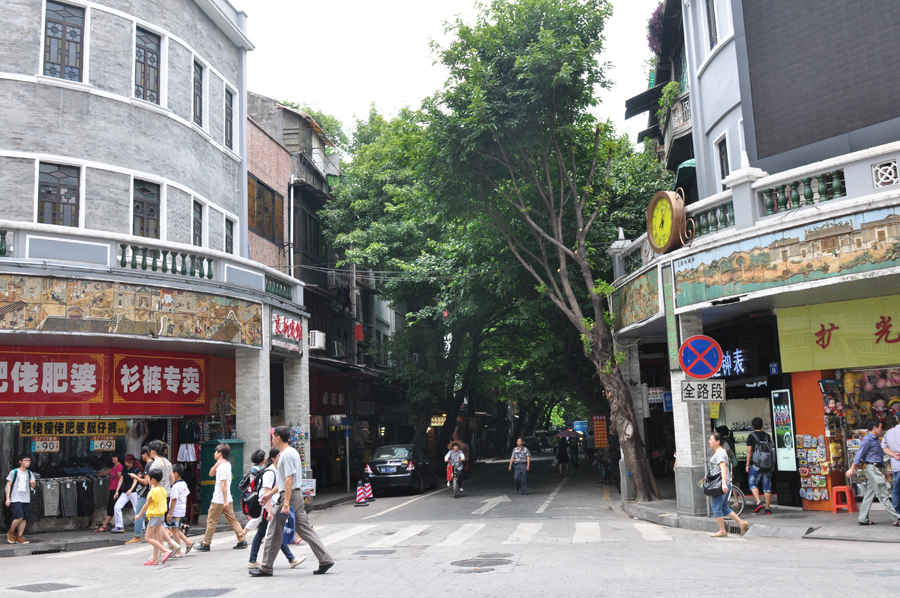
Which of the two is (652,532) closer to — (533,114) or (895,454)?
(895,454)

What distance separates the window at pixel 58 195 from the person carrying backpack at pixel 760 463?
551 inches

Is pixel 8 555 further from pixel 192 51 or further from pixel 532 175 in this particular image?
pixel 532 175

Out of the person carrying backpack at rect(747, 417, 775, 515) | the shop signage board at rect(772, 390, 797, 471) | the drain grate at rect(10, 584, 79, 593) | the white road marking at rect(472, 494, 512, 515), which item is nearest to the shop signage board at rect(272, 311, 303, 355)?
the white road marking at rect(472, 494, 512, 515)

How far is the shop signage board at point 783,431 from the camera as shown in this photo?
1482 centimetres

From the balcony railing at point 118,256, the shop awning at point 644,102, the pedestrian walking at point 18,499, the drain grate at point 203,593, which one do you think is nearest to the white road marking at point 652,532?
the drain grate at point 203,593

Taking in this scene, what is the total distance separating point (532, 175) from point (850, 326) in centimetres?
808

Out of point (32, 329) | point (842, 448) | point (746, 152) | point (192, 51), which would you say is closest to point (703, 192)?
point (746, 152)

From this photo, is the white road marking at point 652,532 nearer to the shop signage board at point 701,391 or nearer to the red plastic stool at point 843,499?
the shop signage board at point 701,391

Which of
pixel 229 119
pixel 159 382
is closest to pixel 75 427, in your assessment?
pixel 159 382

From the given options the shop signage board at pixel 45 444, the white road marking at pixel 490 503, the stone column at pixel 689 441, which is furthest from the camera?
the white road marking at pixel 490 503

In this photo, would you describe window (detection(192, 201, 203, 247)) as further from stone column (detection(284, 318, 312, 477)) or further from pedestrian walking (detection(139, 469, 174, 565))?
pedestrian walking (detection(139, 469, 174, 565))

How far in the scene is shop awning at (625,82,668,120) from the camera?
27672mm

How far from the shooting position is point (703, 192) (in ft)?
58.1

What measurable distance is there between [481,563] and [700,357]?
576cm
